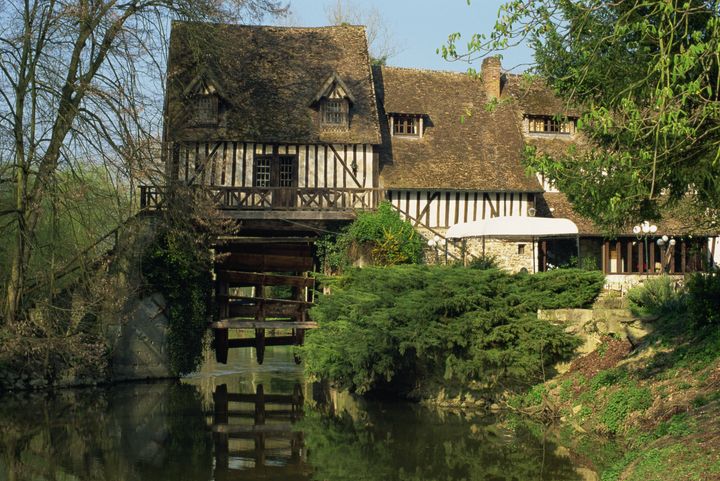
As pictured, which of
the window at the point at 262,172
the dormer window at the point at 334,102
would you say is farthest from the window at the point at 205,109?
the dormer window at the point at 334,102

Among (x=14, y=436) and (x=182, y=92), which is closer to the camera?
(x=14, y=436)

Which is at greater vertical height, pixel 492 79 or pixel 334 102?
pixel 492 79

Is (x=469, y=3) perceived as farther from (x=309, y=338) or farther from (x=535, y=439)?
(x=309, y=338)

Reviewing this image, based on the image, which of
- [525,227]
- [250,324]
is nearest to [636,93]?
[525,227]

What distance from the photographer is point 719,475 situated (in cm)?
788

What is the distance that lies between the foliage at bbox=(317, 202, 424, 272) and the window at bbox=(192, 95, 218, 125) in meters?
4.48

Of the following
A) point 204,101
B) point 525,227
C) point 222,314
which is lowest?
point 222,314

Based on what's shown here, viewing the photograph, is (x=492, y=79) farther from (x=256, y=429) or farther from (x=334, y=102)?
(x=256, y=429)

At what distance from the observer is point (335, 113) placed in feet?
79.5

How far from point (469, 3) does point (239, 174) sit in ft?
56.3

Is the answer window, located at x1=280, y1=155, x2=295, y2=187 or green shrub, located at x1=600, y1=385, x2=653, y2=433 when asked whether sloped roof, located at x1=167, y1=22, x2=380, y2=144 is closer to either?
window, located at x1=280, y1=155, x2=295, y2=187

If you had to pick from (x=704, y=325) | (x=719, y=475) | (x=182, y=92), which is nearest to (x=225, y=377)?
(x=182, y=92)

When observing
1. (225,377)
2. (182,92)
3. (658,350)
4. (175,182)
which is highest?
(182,92)

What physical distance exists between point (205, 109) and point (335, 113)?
334cm
